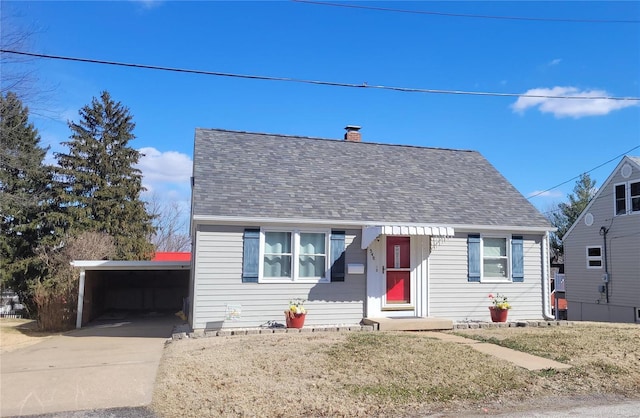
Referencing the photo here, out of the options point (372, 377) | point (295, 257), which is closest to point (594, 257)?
point (295, 257)

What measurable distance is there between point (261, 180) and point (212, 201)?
189 centimetres

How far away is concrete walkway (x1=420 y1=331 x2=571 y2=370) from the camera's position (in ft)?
23.9

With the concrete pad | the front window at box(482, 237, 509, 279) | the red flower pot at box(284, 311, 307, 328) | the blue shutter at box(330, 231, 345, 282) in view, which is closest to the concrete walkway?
the concrete pad

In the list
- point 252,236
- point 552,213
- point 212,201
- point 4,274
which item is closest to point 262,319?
point 252,236

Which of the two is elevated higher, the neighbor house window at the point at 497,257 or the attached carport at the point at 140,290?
the neighbor house window at the point at 497,257

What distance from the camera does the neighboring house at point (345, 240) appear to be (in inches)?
438

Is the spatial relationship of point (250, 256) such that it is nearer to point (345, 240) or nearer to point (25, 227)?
point (345, 240)

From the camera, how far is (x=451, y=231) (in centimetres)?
1152

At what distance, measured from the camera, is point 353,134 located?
17156mm

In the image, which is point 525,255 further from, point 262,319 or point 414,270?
point 262,319

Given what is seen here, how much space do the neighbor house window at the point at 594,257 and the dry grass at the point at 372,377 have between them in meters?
14.5

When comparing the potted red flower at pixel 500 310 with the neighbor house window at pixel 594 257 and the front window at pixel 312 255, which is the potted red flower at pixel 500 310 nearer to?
the front window at pixel 312 255

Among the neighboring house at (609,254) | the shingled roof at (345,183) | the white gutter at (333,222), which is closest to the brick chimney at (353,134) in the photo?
the shingled roof at (345,183)

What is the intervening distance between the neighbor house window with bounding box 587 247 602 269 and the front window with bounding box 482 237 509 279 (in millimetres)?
11548
